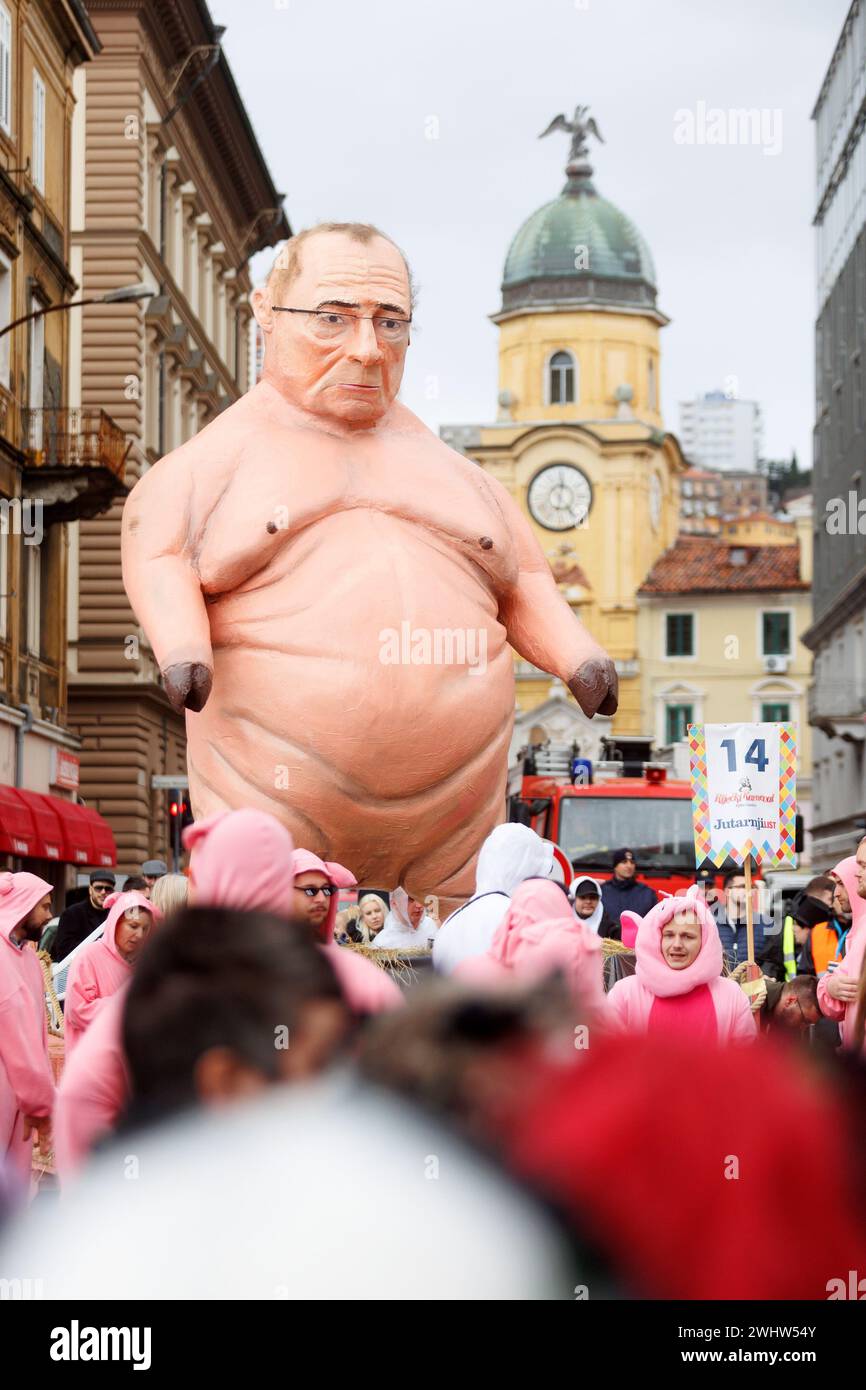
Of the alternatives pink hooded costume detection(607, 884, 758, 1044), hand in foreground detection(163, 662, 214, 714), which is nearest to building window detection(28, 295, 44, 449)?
hand in foreground detection(163, 662, 214, 714)

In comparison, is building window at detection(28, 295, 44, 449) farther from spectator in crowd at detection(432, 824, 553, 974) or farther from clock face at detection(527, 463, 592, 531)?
clock face at detection(527, 463, 592, 531)

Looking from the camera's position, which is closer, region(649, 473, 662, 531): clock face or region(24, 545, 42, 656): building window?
region(24, 545, 42, 656): building window

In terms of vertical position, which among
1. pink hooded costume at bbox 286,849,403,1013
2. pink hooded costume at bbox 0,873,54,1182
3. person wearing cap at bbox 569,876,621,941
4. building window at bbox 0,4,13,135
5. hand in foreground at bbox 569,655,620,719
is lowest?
pink hooded costume at bbox 0,873,54,1182

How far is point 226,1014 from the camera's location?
234 cm

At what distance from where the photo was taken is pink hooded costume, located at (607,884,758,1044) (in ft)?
19.6

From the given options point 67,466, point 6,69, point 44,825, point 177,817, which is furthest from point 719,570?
point 177,817

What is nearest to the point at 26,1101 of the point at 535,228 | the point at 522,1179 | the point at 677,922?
the point at 677,922

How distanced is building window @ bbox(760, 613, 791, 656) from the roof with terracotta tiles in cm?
91

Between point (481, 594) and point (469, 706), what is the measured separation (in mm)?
387

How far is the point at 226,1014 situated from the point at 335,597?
3.91m

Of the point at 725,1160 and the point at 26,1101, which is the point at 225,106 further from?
the point at 725,1160

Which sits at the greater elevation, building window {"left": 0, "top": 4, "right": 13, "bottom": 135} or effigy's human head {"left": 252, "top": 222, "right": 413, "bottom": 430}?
building window {"left": 0, "top": 4, "right": 13, "bottom": 135}

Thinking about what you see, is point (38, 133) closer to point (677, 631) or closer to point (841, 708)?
point (841, 708)

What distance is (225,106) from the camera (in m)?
35.5
